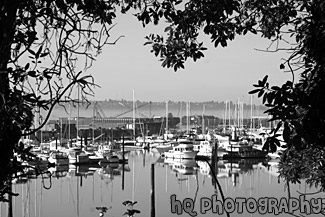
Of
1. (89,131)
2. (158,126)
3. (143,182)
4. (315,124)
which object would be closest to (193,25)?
(315,124)

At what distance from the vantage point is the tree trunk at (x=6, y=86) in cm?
199

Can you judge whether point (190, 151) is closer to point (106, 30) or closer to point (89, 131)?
point (89, 131)

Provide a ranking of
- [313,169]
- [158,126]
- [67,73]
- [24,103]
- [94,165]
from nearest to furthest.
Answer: [24,103] < [67,73] < [313,169] < [94,165] < [158,126]

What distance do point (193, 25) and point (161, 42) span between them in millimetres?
546

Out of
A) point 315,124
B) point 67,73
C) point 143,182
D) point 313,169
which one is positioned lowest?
point 143,182

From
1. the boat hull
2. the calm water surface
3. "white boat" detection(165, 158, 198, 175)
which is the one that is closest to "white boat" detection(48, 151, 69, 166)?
the calm water surface

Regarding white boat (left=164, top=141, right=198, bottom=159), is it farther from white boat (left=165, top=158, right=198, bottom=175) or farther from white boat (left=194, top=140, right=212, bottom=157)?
white boat (left=194, top=140, right=212, bottom=157)

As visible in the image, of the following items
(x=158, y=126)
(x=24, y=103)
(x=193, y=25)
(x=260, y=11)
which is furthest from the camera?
(x=158, y=126)

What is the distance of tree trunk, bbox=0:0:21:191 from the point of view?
1.99 m

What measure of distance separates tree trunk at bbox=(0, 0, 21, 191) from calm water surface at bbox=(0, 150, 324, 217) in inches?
531

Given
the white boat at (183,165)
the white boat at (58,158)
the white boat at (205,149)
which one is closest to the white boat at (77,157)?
the white boat at (58,158)

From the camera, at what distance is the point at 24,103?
197 cm

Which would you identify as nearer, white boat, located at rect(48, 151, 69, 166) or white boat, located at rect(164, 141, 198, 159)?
white boat, located at rect(48, 151, 69, 166)

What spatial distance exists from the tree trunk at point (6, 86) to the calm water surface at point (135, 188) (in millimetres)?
13486
